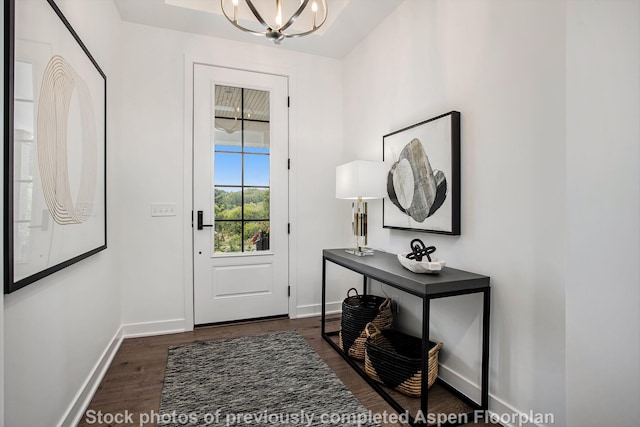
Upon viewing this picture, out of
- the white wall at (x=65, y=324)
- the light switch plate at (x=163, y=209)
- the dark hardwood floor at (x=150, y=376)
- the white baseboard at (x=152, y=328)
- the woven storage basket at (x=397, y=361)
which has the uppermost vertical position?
the light switch plate at (x=163, y=209)

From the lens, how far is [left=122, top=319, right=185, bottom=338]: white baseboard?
293cm

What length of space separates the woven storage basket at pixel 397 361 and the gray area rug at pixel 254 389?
0.23 metres

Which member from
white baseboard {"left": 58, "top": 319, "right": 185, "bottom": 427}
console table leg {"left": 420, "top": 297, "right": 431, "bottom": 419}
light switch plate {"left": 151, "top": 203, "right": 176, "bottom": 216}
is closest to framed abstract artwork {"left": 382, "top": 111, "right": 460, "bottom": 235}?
console table leg {"left": 420, "top": 297, "right": 431, "bottom": 419}

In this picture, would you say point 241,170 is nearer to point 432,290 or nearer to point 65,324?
point 65,324

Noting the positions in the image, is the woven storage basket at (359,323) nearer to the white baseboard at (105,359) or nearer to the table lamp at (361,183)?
the table lamp at (361,183)

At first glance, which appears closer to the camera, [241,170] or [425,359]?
[425,359]

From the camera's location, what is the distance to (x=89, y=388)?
1965 millimetres

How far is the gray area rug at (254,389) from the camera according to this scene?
1.78 meters

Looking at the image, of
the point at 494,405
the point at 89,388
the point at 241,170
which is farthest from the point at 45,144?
the point at 494,405

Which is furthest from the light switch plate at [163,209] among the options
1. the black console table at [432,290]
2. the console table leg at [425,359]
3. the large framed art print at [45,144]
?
the console table leg at [425,359]

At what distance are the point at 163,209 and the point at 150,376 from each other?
1375 millimetres

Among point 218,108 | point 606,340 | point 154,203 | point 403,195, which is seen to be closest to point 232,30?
point 218,108

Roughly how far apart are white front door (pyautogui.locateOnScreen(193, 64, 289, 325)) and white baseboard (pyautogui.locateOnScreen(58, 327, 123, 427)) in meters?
0.79

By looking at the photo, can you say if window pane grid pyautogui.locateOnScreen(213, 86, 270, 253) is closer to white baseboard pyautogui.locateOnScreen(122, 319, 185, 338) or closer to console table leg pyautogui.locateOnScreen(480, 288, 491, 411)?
white baseboard pyautogui.locateOnScreen(122, 319, 185, 338)
